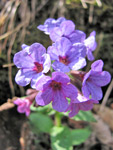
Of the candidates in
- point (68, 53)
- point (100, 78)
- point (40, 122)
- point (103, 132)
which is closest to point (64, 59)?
point (68, 53)

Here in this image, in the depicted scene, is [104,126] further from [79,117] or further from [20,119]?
[20,119]

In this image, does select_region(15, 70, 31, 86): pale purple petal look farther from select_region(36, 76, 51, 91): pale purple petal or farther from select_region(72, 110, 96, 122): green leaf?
select_region(72, 110, 96, 122): green leaf

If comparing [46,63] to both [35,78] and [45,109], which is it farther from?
[45,109]

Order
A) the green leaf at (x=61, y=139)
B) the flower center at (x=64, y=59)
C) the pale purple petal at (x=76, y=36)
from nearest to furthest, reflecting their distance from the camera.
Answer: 1. the flower center at (x=64, y=59)
2. the pale purple petal at (x=76, y=36)
3. the green leaf at (x=61, y=139)

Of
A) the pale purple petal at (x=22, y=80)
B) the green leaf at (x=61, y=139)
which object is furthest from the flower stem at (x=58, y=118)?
the pale purple petal at (x=22, y=80)

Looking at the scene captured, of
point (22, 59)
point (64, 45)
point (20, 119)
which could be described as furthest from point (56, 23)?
point (20, 119)

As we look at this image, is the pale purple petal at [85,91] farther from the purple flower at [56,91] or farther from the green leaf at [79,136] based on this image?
the green leaf at [79,136]

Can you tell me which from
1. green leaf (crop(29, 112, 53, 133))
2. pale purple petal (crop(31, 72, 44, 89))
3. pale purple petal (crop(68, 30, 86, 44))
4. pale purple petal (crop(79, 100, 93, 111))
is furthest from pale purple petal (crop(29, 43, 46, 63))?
green leaf (crop(29, 112, 53, 133))
